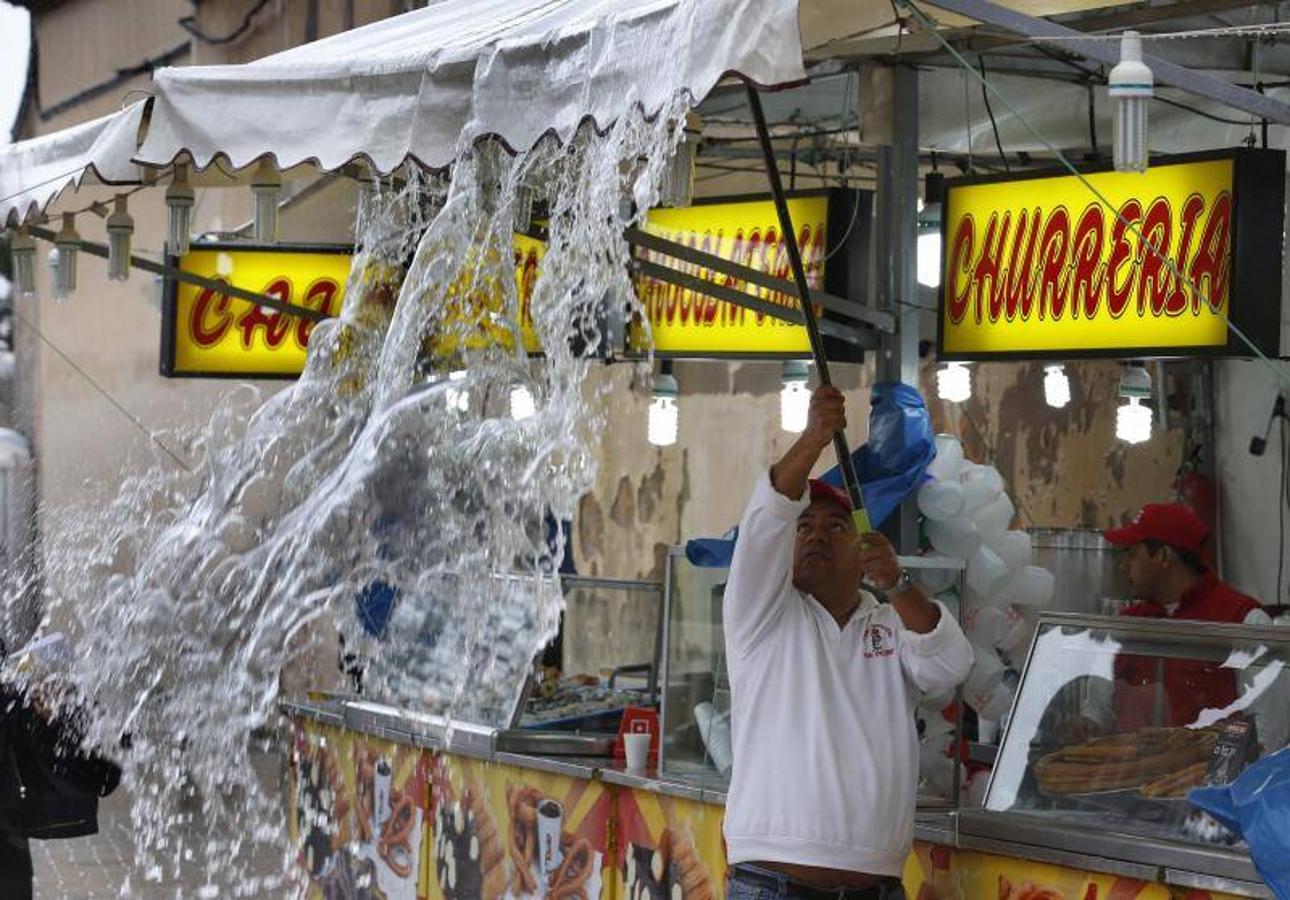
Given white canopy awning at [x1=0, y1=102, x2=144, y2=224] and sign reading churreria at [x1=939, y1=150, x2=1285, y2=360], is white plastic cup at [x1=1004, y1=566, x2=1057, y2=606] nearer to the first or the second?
sign reading churreria at [x1=939, y1=150, x2=1285, y2=360]

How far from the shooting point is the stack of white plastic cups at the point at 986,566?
6520mm

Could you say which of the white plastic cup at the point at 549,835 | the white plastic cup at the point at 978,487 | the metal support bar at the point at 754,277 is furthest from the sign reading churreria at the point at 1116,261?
the white plastic cup at the point at 549,835

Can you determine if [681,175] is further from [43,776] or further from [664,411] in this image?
[664,411]

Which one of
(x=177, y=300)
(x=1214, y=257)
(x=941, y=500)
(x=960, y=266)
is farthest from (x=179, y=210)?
(x=1214, y=257)

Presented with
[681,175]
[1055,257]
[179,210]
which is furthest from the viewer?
[179,210]

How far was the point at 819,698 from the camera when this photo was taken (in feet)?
16.3

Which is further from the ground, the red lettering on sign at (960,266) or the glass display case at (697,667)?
the red lettering on sign at (960,266)

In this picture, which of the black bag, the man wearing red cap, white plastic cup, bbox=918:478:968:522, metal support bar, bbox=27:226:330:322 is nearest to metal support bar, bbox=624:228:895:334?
white plastic cup, bbox=918:478:968:522

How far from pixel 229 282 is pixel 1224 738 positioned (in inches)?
266

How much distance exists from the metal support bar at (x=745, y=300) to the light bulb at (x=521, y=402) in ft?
7.87

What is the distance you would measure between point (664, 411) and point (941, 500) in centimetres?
470

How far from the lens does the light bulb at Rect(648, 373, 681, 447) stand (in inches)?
437

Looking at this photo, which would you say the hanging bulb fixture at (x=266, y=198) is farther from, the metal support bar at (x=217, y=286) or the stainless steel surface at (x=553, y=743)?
the stainless steel surface at (x=553, y=743)

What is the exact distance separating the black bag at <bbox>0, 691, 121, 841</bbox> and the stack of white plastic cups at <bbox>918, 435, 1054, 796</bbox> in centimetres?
320
